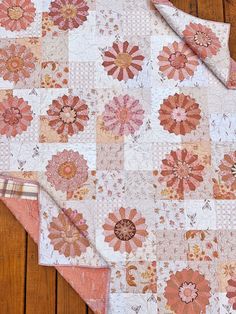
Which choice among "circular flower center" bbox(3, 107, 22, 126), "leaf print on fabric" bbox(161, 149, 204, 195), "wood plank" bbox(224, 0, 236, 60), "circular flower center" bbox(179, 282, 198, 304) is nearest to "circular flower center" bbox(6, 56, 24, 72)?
"circular flower center" bbox(3, 107, 22, 126)

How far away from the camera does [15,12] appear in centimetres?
142

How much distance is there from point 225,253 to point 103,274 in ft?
1.07

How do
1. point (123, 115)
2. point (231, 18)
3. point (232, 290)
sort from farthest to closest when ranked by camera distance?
point (231, 18)
point (123, 115)
point (232, 290)

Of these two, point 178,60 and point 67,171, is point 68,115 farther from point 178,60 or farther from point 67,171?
point 178,60

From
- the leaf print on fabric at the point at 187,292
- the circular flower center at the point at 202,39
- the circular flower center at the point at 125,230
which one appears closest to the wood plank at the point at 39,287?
the circular flower center at the point at 125,230

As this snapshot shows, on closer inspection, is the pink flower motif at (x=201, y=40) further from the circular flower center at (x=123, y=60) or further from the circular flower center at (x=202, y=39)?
the circular flower center at (x=123, y=60)

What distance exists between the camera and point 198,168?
1.30 meters

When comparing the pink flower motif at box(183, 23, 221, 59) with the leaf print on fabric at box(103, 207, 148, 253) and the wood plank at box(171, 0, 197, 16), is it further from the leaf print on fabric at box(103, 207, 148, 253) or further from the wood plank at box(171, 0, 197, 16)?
the leaf print on fabric at box(103, 207, 148, 253)

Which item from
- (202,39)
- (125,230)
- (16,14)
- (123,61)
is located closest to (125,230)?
(125,230)

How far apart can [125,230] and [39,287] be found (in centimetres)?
29

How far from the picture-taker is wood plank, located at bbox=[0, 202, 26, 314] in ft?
4.24

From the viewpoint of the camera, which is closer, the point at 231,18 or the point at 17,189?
the point at 17,189

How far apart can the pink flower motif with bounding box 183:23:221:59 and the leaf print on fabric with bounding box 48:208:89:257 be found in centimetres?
58

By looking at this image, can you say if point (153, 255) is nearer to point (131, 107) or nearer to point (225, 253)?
point (225, 253)
